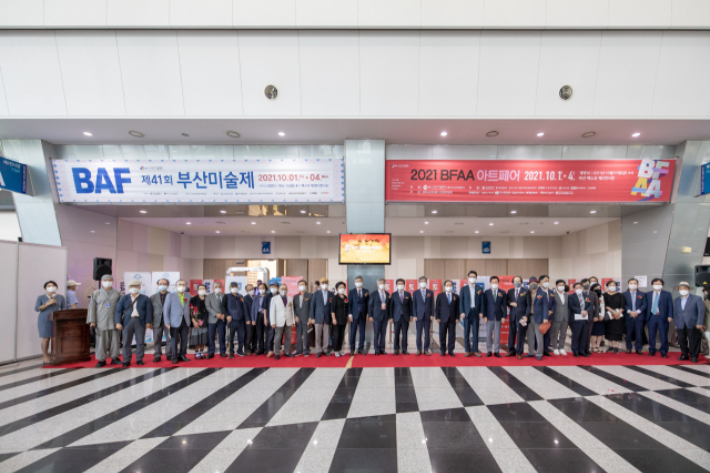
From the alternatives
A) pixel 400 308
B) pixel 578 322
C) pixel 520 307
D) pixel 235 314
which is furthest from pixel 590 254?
pixel 235 314

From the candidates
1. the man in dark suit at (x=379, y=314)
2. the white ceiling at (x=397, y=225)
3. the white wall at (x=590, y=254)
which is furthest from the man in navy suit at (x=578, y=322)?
the white wall at (x=590, y=254)

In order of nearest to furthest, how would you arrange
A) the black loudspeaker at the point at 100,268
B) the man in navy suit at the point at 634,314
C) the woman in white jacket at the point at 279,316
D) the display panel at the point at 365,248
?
the woman in white jacket at the point at 279,316
the man in navy suit at the point at 634,314
the display panel at the point at 365,248
the black loudspeaker at the point at 100,268

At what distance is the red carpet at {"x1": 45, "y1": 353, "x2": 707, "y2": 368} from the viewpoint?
6016 millimetres

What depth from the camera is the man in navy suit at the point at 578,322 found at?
6.72 metres

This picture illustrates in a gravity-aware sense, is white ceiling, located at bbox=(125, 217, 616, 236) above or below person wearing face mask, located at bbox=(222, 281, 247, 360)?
above

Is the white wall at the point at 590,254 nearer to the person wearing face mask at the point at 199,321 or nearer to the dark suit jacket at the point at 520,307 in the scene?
the dark suit jacket at the point at 520,307

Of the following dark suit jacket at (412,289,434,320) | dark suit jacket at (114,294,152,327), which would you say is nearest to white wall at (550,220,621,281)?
dark suit jacket at (412,289,434,320)

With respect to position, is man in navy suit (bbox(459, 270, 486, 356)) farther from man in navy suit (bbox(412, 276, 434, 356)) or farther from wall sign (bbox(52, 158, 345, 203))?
wall sign (bbox(52, 158, 345, 203))

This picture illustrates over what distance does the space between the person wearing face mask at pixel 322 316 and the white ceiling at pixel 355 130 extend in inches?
142

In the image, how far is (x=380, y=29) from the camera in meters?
5.95

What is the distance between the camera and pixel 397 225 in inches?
487

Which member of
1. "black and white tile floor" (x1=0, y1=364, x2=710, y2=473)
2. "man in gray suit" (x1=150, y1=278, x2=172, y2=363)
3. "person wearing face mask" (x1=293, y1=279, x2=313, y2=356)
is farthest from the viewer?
"person wearing face mask" (x1=293, y1=279, x2=313, y2=356)

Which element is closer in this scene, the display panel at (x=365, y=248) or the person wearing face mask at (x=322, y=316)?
the person wearing face mask at (x=322, y=316)

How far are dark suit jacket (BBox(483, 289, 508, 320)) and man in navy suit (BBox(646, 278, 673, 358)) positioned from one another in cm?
331
